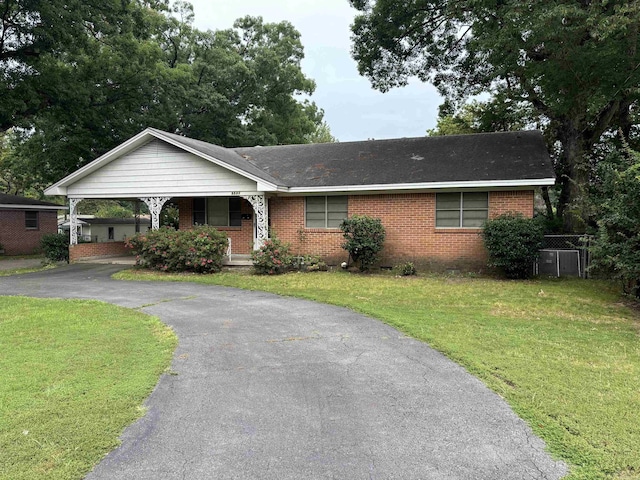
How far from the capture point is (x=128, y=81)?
2025cm

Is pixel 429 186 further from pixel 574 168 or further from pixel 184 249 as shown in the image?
pixel 184 249

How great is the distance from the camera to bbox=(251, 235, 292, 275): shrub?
12641 millimetres

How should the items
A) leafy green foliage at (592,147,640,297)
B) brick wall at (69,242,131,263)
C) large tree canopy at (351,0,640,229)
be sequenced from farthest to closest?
brick wall at (69,242,131,263) < large tree canopy at (351,0,640,229) < leafy green foliage at (592,147,640,297)

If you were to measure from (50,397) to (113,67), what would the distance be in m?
19.4

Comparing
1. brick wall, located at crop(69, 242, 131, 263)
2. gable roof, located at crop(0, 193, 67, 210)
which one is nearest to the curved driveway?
brick wall, located at crop(69, 242, 131, 263)

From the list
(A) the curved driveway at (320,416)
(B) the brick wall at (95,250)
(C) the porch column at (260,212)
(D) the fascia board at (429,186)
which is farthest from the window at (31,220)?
(A) the curved driveway at (320,416)

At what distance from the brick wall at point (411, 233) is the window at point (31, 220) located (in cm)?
1816

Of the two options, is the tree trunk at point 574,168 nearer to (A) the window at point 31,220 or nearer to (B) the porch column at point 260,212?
(B) the porch column at point 260,212

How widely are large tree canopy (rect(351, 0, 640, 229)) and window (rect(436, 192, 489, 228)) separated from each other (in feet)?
8.30

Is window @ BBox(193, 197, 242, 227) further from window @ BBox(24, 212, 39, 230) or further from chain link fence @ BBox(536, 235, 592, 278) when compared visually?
window @ BBox(24, 212, 39, 230)

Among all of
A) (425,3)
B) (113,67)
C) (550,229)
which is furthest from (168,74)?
(550,229)

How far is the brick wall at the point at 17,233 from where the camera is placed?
2300 cm

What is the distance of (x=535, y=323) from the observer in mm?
6797

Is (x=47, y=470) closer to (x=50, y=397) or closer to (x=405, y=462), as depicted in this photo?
(x=50, y=397)
